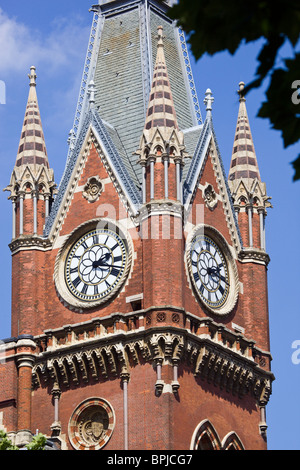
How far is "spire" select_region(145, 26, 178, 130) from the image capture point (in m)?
37.3

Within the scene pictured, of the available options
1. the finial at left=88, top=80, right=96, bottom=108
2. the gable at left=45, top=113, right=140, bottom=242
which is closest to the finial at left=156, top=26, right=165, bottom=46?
the finial at left=88, top=80, right=96, bottom=108

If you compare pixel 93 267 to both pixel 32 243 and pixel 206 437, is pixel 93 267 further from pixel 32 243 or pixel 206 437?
pixel 206 437

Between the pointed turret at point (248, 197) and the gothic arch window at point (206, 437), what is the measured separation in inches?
288

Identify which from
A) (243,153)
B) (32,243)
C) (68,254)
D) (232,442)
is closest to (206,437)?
(232,442)

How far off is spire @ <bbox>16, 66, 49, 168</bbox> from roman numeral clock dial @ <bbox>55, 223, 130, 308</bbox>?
3532 millimetres

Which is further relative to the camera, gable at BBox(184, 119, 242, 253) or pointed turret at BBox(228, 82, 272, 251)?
pointed turret at BBox(228, 82, 272, 251)

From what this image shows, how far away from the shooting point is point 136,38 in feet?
140

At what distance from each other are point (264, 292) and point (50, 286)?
7265 millimetres

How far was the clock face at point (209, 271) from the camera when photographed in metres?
36.9

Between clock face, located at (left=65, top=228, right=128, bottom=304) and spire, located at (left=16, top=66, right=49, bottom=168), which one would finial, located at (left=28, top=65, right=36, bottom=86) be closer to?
spire, located at (left=16, top=66, right=49, bottom=168)

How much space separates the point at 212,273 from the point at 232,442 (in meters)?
5.27

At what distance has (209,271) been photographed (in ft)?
123
